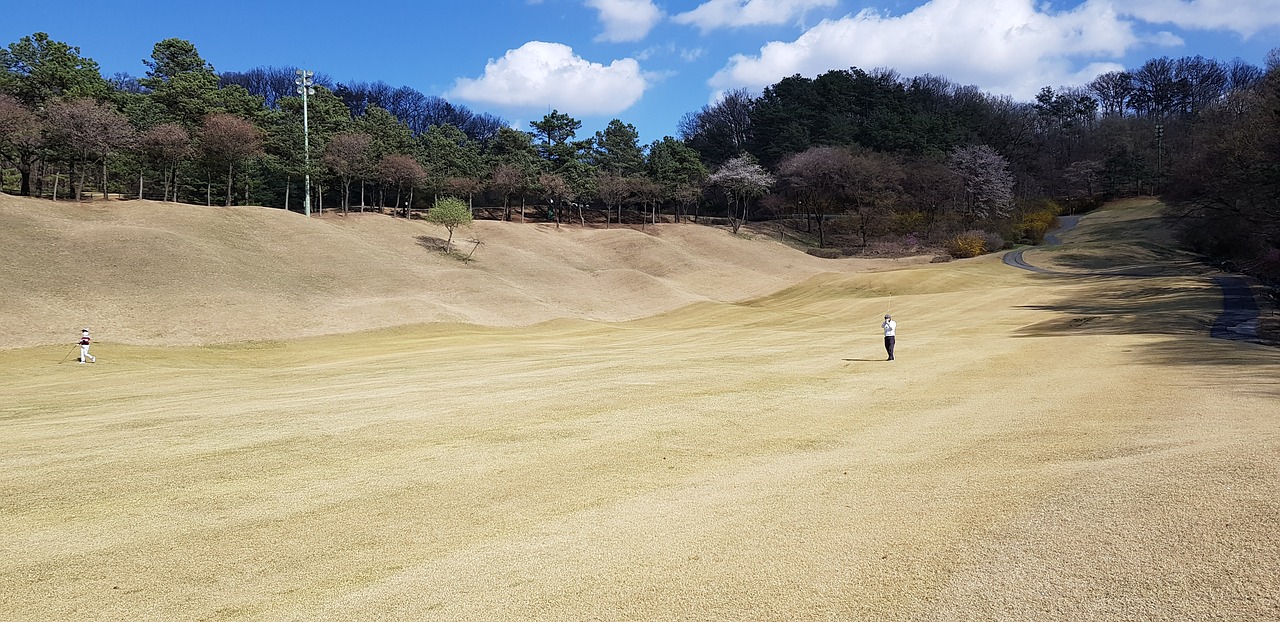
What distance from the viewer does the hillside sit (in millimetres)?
31891

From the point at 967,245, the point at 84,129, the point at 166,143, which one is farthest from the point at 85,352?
the point at 967,245

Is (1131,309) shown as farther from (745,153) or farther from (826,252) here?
(745,153)

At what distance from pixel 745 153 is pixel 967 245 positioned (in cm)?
3054

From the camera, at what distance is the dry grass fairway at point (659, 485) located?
5496 mm

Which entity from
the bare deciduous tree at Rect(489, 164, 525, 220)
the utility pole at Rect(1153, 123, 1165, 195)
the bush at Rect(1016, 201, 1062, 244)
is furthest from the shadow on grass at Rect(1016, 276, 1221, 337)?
the utility pole at Rect(1153, 123, 1165, 195)

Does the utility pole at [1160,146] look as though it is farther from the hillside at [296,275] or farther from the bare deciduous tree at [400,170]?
the bare deciduous tree at [400,170]

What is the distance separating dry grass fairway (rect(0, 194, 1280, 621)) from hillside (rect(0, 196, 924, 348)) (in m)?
8.98

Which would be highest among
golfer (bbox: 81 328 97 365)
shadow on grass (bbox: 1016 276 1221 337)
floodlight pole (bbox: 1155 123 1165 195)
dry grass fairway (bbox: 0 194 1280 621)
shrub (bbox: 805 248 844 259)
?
floodlight pole (bbox: 1155 123 1165 195)

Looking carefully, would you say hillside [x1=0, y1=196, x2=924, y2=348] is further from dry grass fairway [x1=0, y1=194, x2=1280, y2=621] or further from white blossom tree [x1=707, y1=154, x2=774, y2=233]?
white blossom tree [x1=707, y1=154, x2=774, y2=233]

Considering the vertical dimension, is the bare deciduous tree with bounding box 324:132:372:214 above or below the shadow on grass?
above

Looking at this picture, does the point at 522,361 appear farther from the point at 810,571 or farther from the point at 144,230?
the point at 144,230

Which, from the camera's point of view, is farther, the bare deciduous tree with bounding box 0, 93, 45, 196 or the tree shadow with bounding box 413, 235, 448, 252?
the tree shadow with bounding box 413, 235, 448, 252

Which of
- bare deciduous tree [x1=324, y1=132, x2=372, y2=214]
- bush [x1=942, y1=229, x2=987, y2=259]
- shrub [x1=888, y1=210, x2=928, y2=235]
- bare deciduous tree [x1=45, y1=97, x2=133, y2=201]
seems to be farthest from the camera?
shrub [x1=888, y1=210, x2=928, y2=235]

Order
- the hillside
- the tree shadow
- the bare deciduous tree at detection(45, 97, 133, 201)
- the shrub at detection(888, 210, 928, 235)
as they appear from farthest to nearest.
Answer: the shrub at detection(888, 210, 928, 235), the tree shadow, the bare deciduous tree at detection(45, 97, 133, 201), the hillside
